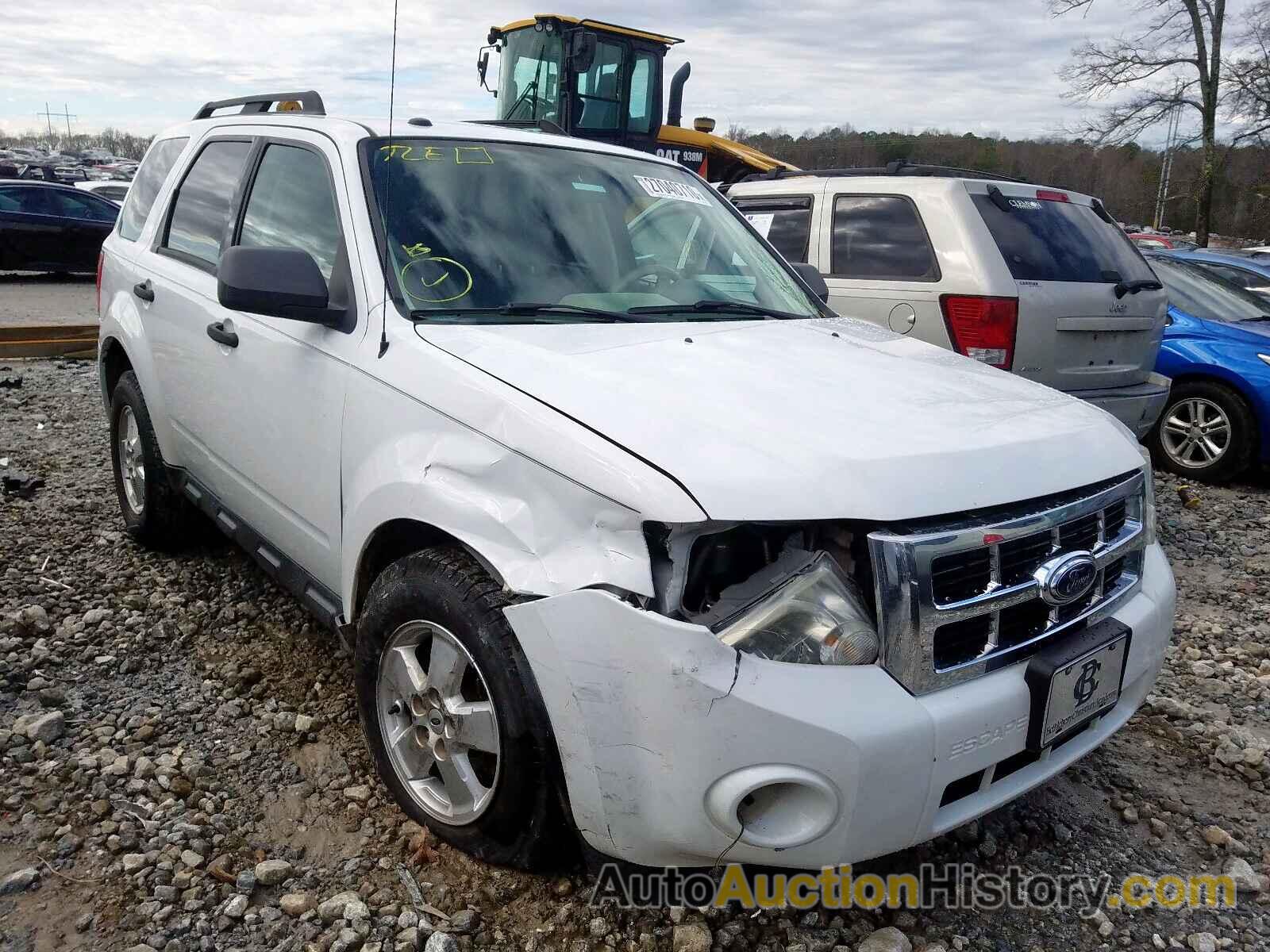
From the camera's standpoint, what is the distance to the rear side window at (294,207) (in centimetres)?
304

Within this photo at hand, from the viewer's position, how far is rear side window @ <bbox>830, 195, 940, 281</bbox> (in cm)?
552

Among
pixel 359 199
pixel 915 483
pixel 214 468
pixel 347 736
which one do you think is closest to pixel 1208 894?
pixel 915 483

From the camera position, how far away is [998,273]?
5.22 m

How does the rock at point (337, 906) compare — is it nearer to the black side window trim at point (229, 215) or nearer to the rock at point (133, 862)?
the rock at point (133, 862)

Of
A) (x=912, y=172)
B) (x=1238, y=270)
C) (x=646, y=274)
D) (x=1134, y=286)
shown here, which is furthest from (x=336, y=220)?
(x=1238, y=270)

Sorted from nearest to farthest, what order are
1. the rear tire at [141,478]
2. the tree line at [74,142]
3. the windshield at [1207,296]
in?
the rear tire at [141,478]
the windshield at [1207,296]
the tree line at [74,142]

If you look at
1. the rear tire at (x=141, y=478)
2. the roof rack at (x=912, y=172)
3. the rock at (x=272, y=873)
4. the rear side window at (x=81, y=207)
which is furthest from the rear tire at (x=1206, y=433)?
the rear side window at (x=81, y=207)

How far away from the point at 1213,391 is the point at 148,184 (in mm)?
6786

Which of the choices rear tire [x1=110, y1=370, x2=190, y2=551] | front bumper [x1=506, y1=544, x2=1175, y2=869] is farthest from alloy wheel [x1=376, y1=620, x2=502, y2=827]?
rear tire [x1=110, y1=370, x2=190, y2=551]

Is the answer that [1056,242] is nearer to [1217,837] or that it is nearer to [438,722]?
[1217,837]

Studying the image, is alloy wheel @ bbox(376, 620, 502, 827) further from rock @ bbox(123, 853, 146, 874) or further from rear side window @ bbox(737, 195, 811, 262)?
rear side window @ bbox(737, 195, 811, 262)

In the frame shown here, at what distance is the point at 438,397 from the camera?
93.7 inches

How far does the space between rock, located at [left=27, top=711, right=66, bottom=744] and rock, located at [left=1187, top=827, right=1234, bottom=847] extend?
3437mm

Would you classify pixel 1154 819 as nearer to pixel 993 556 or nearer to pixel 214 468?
pixel 993 556
